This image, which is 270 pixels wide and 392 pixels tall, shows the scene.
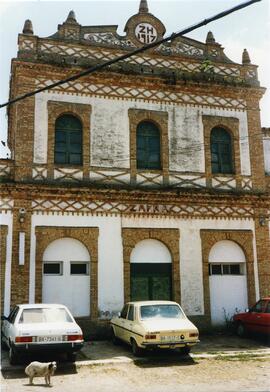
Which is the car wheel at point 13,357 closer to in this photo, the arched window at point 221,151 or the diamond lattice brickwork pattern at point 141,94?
the diamond lattice brickwork pattern at point 141,94

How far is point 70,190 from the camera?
55.6 feet

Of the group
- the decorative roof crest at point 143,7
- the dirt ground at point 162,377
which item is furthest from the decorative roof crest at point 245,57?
the dirt ground at point 162,377

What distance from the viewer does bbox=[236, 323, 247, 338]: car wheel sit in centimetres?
1670

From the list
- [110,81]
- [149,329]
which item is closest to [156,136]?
[110,81]

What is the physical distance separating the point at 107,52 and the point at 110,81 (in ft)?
4.33

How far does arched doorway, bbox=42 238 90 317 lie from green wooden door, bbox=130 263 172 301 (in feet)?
6.01

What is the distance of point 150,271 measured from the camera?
17828 mm

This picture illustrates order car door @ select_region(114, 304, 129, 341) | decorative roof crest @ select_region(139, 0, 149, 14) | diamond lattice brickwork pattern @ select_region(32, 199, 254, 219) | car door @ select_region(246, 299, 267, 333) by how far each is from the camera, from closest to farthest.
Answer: car door @ select_region(114, 304, 129, 341), car door @ select_region(246, 299, 267, 333), diamond lattice brickwork pattern @ select_region(32, 199, 254, 219), decorative roof crest @ select_region(139, 0, 149, 14)

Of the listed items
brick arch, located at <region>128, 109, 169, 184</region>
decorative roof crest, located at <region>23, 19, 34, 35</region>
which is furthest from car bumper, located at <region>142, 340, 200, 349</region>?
decorative roof crest, located at <region>23, 19, 34, 35</region>

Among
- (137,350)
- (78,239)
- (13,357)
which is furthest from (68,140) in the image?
(13,357)

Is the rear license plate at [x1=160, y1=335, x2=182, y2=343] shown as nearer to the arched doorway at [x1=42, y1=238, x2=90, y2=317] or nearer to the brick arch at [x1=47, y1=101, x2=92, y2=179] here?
the arched doorway at [x1=42, y1=238, x2=90, y2=317]

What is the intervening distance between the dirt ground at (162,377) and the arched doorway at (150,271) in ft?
16.7

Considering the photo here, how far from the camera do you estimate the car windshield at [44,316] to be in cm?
1205

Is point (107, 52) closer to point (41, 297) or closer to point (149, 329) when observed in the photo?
point (41, 297)
